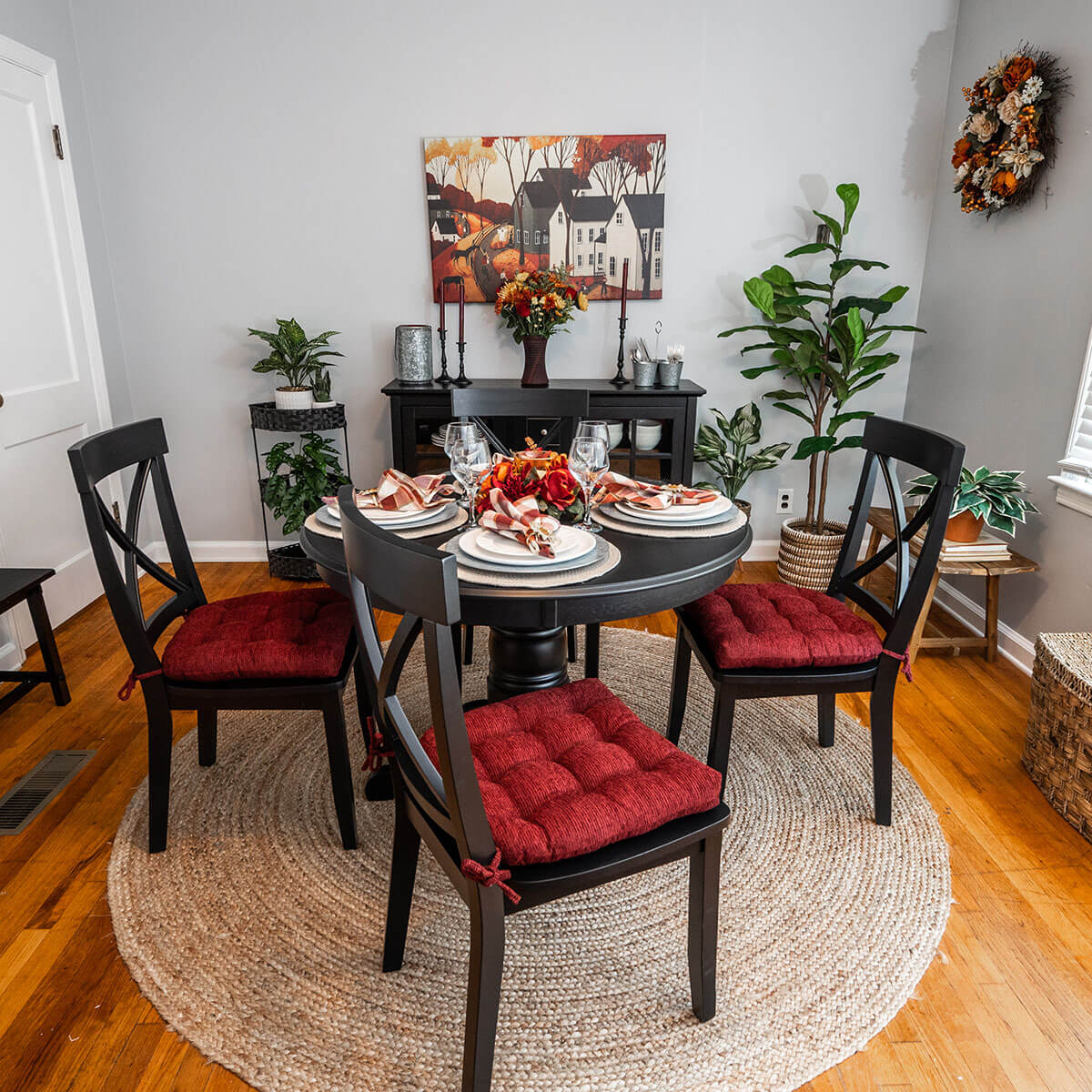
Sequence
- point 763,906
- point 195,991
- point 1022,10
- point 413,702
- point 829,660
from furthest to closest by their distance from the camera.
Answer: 1. point 1022,10
2. point 413,702
3. point 829,660
4. point 763,906
5. point 195,991

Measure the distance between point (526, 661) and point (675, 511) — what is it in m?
0.58

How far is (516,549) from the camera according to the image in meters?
1.54

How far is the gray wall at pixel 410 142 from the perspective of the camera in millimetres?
3283

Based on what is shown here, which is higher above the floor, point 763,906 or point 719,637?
point 719,637

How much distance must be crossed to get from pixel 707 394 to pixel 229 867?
2.82 meters

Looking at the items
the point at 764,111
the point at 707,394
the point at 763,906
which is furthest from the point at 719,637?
the point at 764,111

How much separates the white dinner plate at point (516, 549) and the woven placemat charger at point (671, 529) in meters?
0.15

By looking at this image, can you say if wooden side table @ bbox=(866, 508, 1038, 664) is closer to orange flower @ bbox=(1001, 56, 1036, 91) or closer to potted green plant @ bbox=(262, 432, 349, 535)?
orange flower @ bbox=(1001, 56, 1036, 91)

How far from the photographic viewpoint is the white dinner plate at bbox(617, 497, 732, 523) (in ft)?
5.92

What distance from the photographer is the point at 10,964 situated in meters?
1.57

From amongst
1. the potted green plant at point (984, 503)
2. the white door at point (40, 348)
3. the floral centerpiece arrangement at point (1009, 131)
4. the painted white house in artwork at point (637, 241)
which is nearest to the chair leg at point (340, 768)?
the white door at point (40, 348)

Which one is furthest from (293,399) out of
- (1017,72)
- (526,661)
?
(1017,72)

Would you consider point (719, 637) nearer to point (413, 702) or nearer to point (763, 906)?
point (763, 906)

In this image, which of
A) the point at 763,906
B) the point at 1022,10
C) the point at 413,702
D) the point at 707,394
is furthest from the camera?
the point at 707,394
